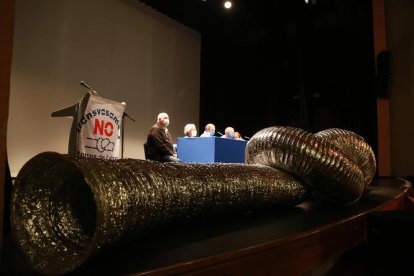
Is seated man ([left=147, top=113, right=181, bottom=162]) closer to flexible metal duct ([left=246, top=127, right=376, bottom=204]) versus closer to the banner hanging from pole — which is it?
the banner hanging from pole

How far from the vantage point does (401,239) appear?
850mm

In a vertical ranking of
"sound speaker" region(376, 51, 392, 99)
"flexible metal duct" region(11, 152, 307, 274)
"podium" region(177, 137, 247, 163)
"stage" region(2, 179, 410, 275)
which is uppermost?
"sound speaker" region(376, 51, 392, 99)

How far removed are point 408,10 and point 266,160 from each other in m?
4.05

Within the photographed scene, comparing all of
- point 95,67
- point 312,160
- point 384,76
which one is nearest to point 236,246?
point 312,160

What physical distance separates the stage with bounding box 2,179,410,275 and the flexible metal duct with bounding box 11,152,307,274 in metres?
0.04

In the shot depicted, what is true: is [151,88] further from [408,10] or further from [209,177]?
[209,177]

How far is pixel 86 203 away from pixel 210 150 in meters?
3.11

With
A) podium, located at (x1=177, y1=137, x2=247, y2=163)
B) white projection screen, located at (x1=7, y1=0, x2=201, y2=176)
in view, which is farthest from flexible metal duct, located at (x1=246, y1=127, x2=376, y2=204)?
white projection screen, located at (x1=7, y1=0, x2=201, y2=176)

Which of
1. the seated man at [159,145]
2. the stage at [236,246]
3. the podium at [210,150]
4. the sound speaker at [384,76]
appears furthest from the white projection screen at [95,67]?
the stage at [236,246]

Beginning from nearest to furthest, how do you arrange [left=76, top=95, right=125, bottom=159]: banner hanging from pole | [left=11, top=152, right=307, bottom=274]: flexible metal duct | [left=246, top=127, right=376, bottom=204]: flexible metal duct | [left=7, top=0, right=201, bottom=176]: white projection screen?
[left=11, top=152, right=307, bottom=274]: flexible metal duct < [left=246, top=127, right=376, bottom=204]: flexible metal duct < [left=76, top=95, right=125, bottom=159]: banner hanging from pole < [left=7, top=0, right=201, bottom=176]: white projection screen

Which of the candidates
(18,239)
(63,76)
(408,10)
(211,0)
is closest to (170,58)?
(211,0)

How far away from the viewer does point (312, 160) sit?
105 cm

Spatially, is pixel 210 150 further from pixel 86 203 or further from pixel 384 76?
pixel 86 203

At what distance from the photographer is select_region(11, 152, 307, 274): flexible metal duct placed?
1.81 feet
